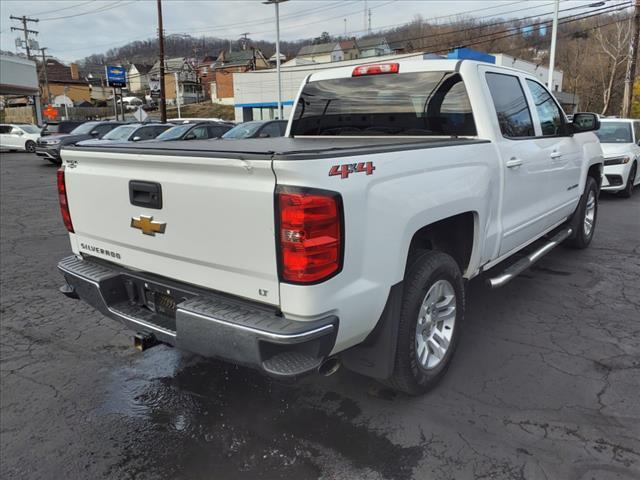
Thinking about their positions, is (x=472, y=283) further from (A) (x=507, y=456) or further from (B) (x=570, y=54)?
(B) (x=570, y=54)

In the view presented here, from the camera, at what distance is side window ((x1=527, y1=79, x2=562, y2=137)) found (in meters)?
4.72

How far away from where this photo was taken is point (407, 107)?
4082 millimetres

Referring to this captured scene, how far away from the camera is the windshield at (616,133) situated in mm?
11188

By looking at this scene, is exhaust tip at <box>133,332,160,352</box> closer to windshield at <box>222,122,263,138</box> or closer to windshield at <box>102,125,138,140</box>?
windshield at <box>222,122,263,138</box>

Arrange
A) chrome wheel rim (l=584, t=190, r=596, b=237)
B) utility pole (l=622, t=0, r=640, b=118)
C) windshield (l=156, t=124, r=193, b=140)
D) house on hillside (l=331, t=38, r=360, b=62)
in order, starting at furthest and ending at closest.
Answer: house on hillside (l=331, t=38, r=360, b=62) → utility pole (l=622, t=0, r=640, b=118) → windshield (l=156, t=124, r=193, b=140) → chrome wheel rim (l=584, t=190, r=596, b=237)

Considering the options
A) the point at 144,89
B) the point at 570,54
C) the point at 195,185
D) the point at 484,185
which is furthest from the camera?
the point at 144,89

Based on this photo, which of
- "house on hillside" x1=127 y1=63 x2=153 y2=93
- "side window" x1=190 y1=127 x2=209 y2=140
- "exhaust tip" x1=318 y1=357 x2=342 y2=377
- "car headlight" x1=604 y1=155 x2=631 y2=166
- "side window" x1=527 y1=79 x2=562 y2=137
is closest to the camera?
"exhaust tip" x1=318 y1=357 x2=342 y2=377

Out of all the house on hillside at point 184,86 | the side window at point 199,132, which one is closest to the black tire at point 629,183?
the side window at point 199,132

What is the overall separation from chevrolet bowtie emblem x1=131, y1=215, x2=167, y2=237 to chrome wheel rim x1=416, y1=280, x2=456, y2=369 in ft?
5.12

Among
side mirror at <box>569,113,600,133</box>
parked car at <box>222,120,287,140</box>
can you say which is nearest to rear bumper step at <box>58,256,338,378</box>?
side mirror at <box>569,113,600,133</box>

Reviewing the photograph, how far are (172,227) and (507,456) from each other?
7.01 ft

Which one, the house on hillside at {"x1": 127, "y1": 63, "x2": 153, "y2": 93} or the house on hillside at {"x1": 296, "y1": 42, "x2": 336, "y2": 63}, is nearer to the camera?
the house on hillside at {"x1": 296, "y1": 42, "x2": 336, "y2": 63}


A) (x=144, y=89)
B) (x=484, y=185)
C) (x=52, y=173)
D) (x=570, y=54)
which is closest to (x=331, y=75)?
(x=484, y=185)

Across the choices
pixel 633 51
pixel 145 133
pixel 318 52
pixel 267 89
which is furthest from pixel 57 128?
pixel 318 52
